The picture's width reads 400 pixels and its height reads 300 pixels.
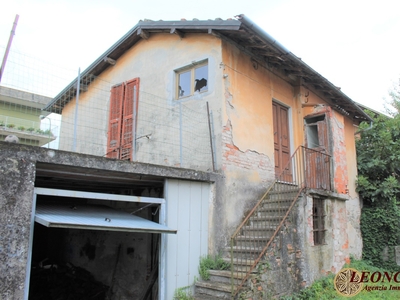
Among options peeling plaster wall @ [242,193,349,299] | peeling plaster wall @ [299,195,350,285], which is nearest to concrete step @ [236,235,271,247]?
peeling plaster wall @ [242,193,349,299]

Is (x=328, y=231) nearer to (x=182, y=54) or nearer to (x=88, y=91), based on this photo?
(x=182, y=54)

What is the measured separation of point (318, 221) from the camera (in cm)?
840

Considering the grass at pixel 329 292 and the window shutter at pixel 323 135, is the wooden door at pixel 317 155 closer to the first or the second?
the window shutter at pixel 323 135

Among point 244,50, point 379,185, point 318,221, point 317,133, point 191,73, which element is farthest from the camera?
point 379,185

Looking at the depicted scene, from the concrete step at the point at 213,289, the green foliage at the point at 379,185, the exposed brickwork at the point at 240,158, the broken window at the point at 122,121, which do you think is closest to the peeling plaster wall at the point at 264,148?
the exposed brickwork at the point at 240,158

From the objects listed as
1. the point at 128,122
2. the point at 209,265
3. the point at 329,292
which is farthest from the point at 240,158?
the point at 128,122

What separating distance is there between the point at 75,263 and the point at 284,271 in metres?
5.78

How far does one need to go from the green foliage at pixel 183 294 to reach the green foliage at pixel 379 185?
696 centimetres

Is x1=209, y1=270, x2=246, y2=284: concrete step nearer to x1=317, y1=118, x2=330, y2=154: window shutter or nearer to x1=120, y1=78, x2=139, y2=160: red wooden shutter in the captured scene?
x1=120, y1=78, x2=139, y2=160: red wooden shutter

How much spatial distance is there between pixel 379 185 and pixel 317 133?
2.93 m

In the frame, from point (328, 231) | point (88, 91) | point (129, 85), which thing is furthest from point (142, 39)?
point (328, 231)

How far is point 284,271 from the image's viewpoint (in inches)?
257

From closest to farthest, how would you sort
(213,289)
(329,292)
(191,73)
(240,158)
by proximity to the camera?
(213,289), (329,292), (240,158), (191,73)

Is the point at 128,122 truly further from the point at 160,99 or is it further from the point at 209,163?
the point at 209,163
